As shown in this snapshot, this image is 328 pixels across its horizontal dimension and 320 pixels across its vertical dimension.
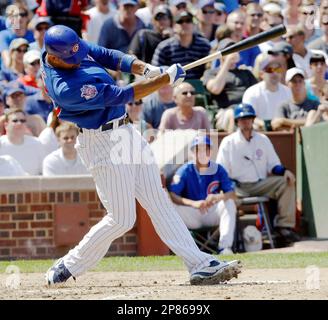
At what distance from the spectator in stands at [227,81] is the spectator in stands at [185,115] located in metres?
0.51

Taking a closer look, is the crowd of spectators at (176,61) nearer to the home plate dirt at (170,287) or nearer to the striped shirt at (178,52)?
the striped shirt at (178,52)

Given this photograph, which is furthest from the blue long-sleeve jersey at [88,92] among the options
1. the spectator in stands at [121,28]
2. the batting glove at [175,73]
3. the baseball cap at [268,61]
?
the spectator in stands at [121,28]

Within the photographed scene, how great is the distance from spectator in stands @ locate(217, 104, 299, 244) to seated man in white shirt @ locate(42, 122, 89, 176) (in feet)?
5.44

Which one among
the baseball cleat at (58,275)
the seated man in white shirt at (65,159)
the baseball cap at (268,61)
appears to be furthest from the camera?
the baseball cap at (268,61)

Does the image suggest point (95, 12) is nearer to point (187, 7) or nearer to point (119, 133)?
point (187, 7)

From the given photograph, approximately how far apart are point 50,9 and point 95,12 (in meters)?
1.36

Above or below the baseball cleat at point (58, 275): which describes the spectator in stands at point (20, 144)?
above

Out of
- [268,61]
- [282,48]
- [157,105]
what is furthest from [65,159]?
[282,48]

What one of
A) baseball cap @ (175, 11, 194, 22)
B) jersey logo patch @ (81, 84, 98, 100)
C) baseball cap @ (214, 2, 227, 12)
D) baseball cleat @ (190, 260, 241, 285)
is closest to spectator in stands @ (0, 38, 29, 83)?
baseball cap @ (175, 11, 194, 22)

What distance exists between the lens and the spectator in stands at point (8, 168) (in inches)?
415

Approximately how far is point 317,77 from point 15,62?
13.0 ft

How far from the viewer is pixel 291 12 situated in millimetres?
13938

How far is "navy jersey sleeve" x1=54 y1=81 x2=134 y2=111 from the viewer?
21.1ft

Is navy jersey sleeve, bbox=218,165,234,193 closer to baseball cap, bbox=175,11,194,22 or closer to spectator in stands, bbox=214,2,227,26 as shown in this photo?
baseball cap, bbox=175,11,194,22
